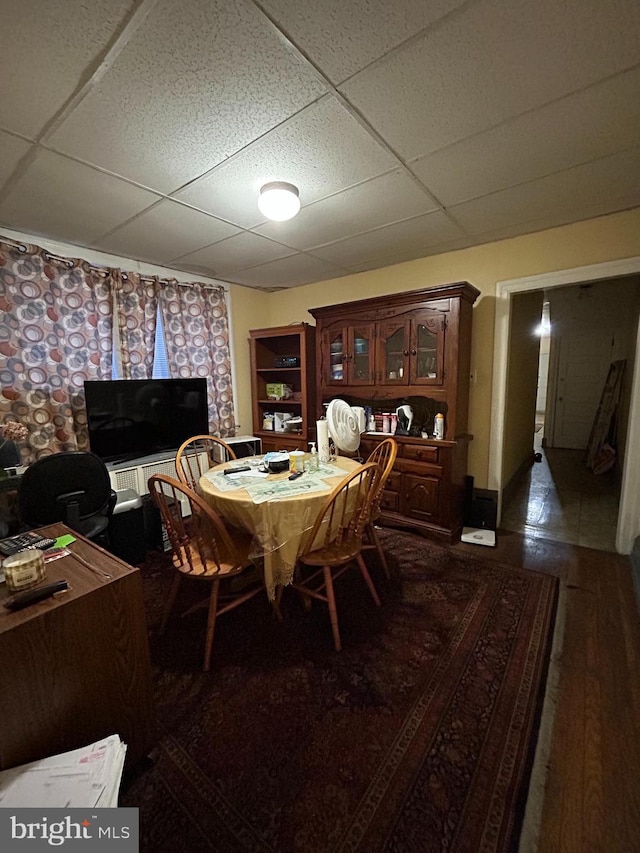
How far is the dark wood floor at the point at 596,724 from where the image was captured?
3.51 feet

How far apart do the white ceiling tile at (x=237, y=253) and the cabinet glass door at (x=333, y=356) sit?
80 cm

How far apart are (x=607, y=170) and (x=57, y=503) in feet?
11.3

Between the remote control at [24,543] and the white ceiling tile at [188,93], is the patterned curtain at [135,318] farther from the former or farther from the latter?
the remote control at [24,543]

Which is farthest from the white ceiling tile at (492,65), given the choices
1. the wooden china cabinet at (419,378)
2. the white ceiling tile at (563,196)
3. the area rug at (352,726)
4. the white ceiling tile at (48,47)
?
the area rug at (352,726)

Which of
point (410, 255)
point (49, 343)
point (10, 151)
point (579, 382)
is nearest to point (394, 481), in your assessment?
point (410, 255)

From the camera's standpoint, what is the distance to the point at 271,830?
1.05 m

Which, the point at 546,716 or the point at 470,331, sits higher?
the point at 470,331

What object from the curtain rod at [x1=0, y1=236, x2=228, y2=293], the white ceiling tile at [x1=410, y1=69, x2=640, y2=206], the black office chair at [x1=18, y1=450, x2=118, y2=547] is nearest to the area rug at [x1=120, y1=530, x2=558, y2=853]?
the black office chair at [x1=18, y1=450, x2=118, y2=547]

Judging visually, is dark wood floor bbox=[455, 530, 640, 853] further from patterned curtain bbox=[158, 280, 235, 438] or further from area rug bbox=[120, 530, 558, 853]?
patterned curtain bbox=[158, 280, 235, 438]

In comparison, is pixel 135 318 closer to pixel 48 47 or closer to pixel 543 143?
pixel 48 47

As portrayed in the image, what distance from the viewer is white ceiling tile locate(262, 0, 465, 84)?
0.98 metres

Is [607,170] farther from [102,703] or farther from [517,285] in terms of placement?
[102,703]

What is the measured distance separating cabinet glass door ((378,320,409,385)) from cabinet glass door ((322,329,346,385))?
397 millimetres

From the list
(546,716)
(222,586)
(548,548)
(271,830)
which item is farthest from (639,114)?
(222,586)
